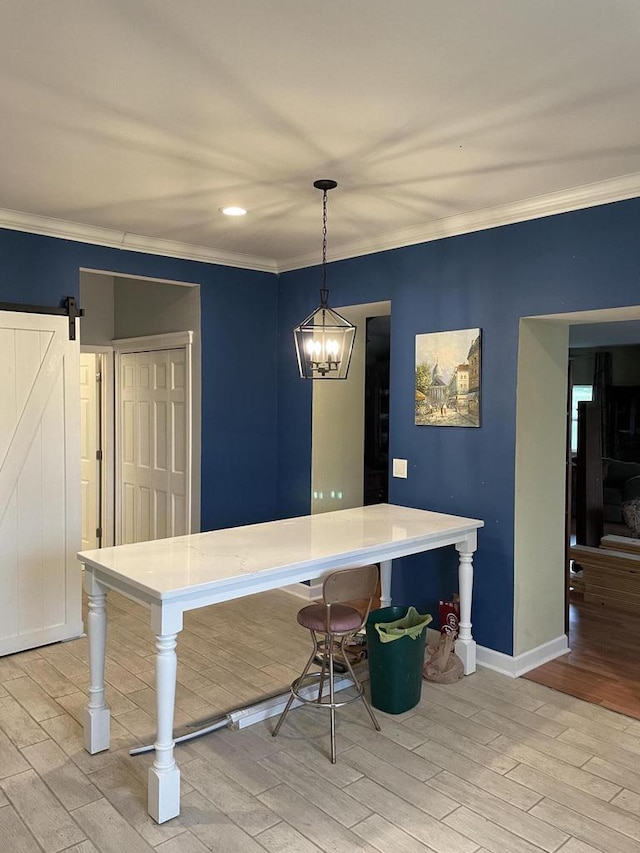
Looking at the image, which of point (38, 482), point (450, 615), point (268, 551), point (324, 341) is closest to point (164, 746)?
point (268, 551)

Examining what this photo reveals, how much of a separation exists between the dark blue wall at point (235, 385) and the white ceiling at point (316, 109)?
93cm

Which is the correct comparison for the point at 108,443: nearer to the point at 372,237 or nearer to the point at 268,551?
the point at 372,237

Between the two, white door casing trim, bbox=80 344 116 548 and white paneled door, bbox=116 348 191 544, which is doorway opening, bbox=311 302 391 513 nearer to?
white paneled door, bbox=116 348 191 544

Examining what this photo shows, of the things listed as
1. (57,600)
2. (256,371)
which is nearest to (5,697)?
(57,600)

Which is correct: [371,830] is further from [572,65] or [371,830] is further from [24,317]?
[24,317]

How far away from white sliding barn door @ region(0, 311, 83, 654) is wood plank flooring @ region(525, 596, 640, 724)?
2769 mm

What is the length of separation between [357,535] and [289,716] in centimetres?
90

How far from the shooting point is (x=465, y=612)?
11.6 ft

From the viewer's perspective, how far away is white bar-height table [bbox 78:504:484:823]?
229 cm

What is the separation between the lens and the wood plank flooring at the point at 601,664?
10.9 ft

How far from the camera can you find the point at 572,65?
6.50ft

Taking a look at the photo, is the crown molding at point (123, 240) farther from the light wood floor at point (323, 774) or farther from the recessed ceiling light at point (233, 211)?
the light wood floor at point (323, 774)

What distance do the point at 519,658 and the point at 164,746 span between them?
2.08 metres

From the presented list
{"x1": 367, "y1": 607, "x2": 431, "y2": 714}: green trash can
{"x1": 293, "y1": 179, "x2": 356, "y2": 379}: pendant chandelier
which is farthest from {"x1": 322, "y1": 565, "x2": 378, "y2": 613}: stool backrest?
{"x1": 293, "y1": 179, "x2": 356, "y2": 379}: pendant chandelier
